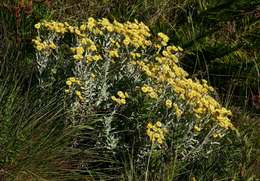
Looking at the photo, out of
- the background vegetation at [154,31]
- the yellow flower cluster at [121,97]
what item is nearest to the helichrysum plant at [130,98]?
the yellow flower cluster at [121,97]

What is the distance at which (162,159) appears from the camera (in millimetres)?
3346

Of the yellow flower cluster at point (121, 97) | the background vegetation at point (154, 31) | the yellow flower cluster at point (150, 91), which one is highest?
the yellow flower cluster at point (150, 91)

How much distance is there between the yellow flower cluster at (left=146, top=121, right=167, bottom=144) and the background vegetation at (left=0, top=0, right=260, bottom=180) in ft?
0.82

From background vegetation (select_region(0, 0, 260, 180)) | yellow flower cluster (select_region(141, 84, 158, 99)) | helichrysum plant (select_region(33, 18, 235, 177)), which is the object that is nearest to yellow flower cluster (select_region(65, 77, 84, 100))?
helichrysum plant (select_region(33, 18, 235, 177))

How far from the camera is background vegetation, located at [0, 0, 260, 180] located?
10.9 ft

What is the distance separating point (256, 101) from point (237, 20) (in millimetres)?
882

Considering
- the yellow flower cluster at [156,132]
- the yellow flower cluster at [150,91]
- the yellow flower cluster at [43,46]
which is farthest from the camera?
the yellow flower cluster at [43,46]

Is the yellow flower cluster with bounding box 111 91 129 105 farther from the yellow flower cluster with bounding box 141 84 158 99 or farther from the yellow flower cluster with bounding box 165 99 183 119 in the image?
the yellow flower cluster with bounding box 165 99 183 119

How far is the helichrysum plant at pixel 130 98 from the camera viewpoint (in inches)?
131

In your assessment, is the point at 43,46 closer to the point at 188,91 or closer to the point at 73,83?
the point at 73,83

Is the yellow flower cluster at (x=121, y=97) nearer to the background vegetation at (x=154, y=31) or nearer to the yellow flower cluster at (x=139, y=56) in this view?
the yellow flower cluster at (x=139, y=56)

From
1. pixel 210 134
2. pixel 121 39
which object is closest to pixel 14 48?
pixel 121 39

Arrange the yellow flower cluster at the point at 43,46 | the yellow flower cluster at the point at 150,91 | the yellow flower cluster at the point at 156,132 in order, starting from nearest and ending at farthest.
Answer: the yellow flower cluster at the point at 156,132, the yellow flower cluster at the point at 150,91, the yellow flower cluster at the point at 43,46

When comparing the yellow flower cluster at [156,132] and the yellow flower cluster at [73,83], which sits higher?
the yellow flower cluster at [73,83]
